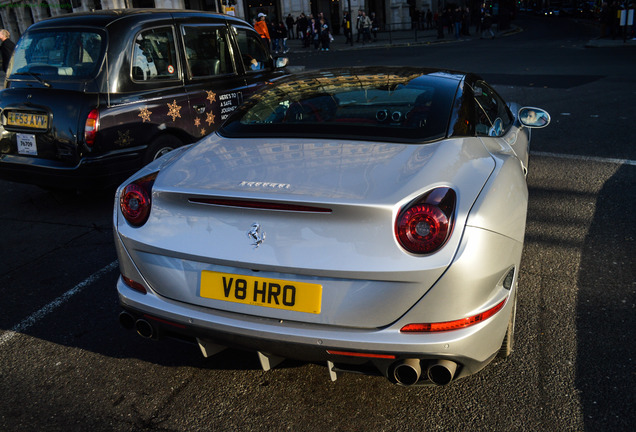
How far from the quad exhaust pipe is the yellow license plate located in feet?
13.9

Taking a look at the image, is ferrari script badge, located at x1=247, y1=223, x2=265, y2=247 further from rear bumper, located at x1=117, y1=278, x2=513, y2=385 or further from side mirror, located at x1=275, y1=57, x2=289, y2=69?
side mirror, located at x1=275, y1=57, x2=289, y2=69

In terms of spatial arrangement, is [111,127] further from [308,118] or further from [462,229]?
[462,229]

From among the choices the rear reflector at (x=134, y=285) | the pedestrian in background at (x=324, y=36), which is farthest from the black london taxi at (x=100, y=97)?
the pedestrian in background at (x=324, y=36)

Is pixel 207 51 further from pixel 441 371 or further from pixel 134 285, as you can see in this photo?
pixel 441 371

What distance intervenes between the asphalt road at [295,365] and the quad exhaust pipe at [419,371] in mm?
341

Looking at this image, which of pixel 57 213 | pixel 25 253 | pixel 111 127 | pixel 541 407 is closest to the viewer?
pixel 541 407

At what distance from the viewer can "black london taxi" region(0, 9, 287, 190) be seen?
205 inches

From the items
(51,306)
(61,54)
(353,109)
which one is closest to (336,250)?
(353,109)

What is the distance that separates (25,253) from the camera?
477 cm

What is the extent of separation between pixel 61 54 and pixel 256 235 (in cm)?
410

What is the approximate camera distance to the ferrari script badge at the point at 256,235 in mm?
2357

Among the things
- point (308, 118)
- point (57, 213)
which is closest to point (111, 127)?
point (57, 213)

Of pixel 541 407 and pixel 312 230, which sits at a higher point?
pixel 312 230

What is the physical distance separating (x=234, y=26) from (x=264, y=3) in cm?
4288
